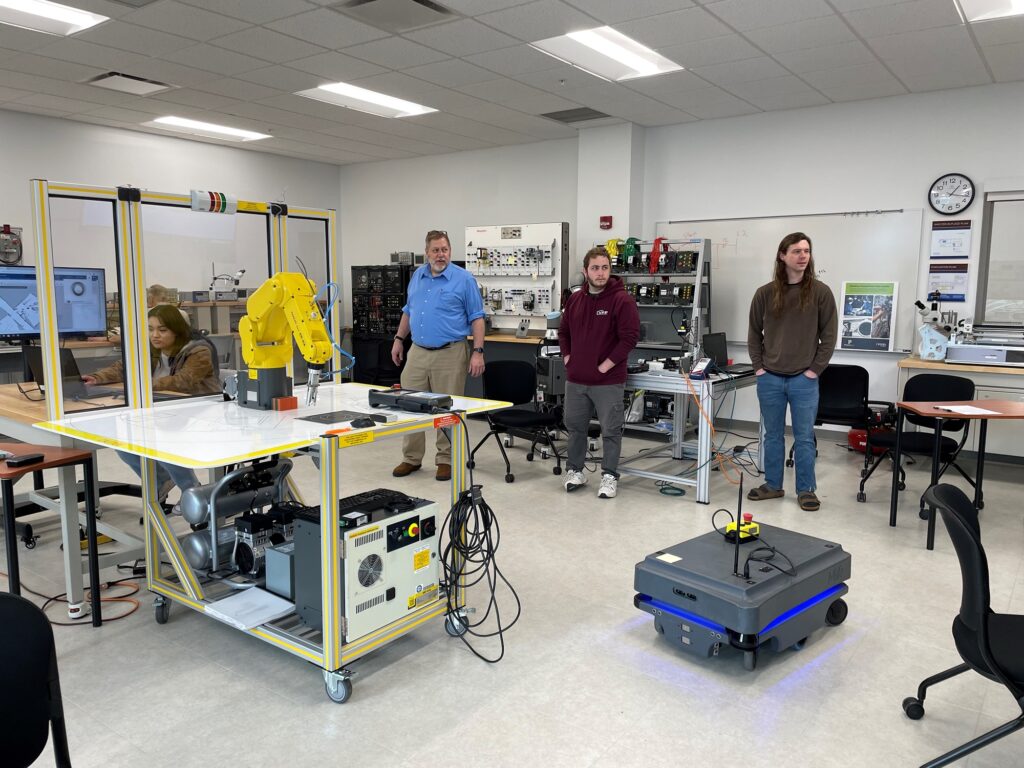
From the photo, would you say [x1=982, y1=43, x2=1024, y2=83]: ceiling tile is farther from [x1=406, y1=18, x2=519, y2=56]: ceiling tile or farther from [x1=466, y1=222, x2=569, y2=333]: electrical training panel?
[x1=466, y1=222, x2=569, y2=333]: electrical training panel

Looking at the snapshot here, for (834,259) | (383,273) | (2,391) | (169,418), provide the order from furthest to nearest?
1. (383,273)
2. (834,259)
3. (2,391)
4. (169,418)

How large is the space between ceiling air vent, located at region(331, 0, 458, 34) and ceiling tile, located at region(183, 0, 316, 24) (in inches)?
8.9

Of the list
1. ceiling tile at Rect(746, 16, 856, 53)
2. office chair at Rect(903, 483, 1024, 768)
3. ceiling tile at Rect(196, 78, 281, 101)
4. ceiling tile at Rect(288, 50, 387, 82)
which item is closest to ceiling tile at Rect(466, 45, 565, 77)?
ceiling tile at Rect(288, 50, 387, 82)

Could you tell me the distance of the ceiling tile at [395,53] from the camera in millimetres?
4777

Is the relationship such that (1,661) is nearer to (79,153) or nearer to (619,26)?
(619,26)

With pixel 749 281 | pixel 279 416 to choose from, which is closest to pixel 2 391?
pixel 279 416

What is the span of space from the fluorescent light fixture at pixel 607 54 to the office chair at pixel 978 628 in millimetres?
3700

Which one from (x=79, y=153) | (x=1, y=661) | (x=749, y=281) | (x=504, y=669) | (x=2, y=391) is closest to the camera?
(x=1, y=661)

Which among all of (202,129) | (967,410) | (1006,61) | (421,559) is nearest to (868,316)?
(1006,61)

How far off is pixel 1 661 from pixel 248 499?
176 cm

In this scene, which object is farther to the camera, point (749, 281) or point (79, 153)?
point (79, 153)

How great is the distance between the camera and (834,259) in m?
6.33

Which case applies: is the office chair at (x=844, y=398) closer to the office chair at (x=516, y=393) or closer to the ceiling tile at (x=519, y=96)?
the office chair at (x=516, y=393)

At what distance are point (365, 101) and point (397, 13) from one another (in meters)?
2.30
